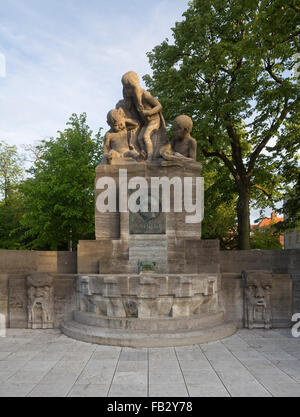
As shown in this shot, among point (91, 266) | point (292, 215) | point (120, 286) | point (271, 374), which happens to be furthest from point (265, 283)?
point (292, 215)

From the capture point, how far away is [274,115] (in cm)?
1684

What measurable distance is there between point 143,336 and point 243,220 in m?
Result: 11.8

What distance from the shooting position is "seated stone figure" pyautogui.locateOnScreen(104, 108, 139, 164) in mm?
9562

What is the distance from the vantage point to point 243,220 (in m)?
17.0

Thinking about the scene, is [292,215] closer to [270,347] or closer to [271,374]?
[270,347]

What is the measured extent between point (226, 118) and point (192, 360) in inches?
530

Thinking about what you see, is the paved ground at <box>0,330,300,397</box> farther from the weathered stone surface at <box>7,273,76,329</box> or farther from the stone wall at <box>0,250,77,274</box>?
the stone wall at <box>0,250,77,274</box>

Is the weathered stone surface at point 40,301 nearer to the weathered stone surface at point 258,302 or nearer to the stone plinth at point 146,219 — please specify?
the stone plinth at point 146,219

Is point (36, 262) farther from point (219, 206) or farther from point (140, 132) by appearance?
point (219, 206)

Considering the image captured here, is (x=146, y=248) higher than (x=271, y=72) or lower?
lower

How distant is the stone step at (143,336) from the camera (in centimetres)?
656

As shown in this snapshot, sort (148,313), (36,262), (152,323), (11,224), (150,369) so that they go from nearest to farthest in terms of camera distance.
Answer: (150,369), (152,323), (148,313), (36,262), (11,224)

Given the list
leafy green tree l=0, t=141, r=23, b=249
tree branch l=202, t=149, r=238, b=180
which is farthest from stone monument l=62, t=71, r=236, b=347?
leafy green tree l=0, t=141, r=23, b=249

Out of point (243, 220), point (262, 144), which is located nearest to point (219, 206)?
point (243, 220)
